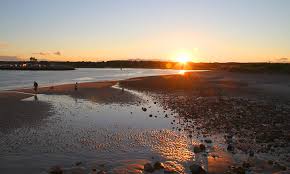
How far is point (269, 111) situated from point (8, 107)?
68.8 ft

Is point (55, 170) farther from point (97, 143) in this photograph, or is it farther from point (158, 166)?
point (97, 143)

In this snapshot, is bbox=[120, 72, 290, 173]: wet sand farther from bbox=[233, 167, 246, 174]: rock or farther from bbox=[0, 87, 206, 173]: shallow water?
bbox=[0, 87, 206, 173]: shallow water

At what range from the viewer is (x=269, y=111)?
77.2 feet

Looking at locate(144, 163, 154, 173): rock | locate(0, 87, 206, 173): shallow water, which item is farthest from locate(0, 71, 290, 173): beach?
locate(144, 163, 154, 173): rock

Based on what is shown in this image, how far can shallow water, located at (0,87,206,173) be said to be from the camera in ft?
40.7

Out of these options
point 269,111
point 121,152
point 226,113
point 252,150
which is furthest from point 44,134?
point 269,111

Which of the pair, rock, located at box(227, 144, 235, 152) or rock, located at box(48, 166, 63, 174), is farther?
rock, located at box(227, 144, 235, 152)

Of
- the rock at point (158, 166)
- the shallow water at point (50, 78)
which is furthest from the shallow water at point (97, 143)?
the shallow water at point (50, 78)

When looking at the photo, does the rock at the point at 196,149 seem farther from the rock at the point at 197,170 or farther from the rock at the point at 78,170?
the rock at the point at 78,170

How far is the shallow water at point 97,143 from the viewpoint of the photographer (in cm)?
1239

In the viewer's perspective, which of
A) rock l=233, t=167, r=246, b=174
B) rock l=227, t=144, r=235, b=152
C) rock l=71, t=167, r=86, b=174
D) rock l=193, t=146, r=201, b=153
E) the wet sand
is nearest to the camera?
rock l=233, t=167, r=246, b=174

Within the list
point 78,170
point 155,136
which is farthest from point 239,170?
point 155,136

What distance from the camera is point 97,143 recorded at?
15461 mm

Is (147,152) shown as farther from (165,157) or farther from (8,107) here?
(8,107)
